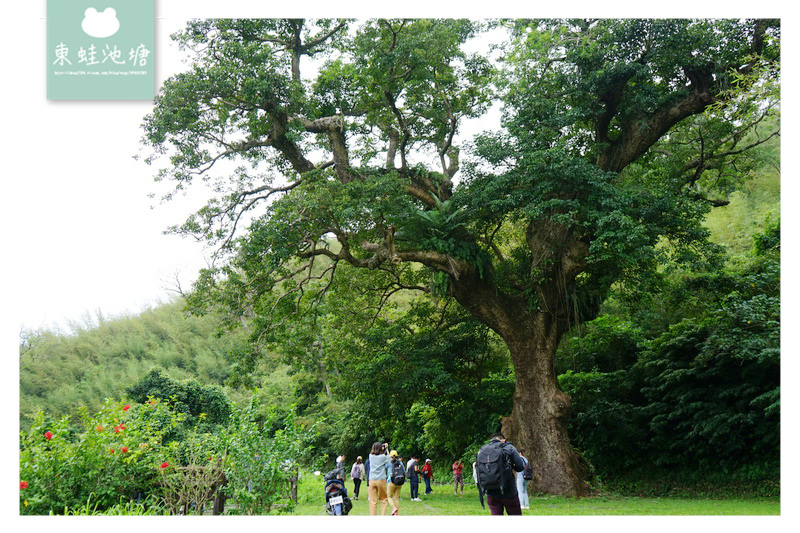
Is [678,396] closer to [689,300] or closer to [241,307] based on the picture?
[689,300]

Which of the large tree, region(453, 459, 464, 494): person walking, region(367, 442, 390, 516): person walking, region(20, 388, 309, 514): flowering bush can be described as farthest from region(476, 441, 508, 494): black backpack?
region(453, 459, 464, 494): person walking

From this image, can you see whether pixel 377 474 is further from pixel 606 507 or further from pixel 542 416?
pixel 542 416

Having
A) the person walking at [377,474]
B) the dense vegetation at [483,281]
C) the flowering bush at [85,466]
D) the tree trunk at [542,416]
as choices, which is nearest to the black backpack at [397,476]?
the person walking at [377,474]

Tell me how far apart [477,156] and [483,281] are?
Result: 8.48 feet

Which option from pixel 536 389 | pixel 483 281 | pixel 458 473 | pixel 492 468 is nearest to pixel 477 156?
pixel 483 281

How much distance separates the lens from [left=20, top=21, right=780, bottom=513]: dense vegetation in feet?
33.5

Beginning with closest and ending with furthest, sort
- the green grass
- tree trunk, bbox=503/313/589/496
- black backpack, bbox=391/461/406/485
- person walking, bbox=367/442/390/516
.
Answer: person walking, bbox=367/442/390/516
black backpack, bbox=391/461/406/485
the green grass
tree trunk, bbox=503/313/589/496

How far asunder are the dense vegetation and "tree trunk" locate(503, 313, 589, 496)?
8.7 inches

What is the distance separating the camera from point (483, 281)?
41.3 ft

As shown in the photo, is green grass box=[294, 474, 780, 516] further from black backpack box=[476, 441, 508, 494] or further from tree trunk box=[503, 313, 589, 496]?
black backpack box=[476, 441, 508, 494]

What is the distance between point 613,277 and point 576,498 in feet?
13.8

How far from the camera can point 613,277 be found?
1171 cm

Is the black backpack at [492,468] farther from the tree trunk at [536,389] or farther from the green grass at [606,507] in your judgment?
the tree trunk at [536,389]
